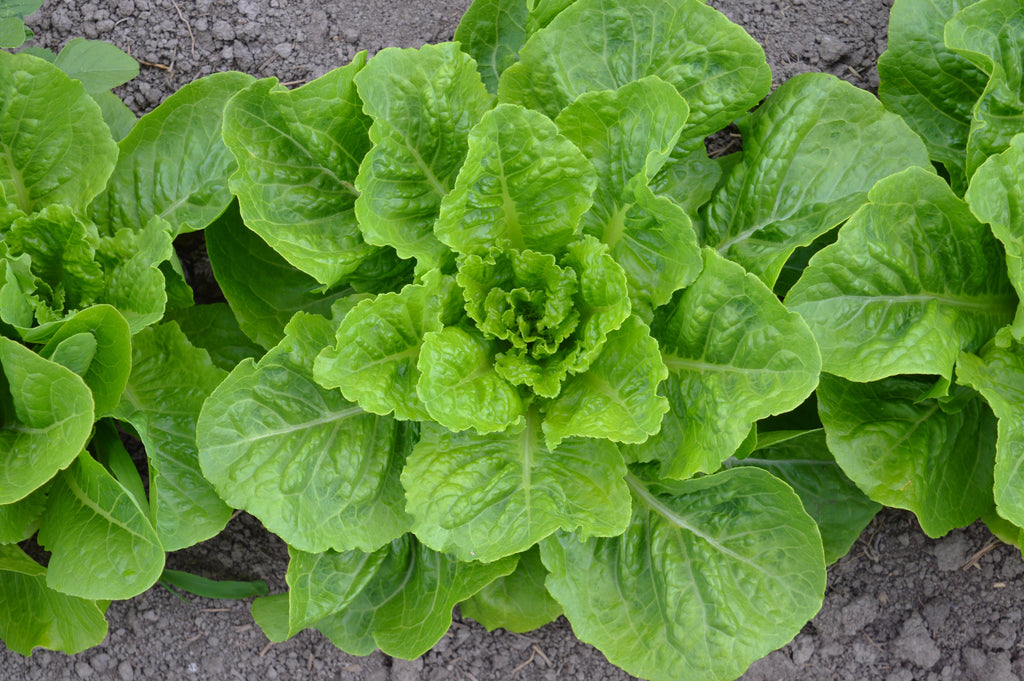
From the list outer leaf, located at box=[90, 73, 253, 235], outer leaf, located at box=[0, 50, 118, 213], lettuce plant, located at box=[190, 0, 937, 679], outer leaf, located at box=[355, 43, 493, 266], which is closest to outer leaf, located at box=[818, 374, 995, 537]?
lettuce plant, located at box=[190, 0, 937, 679]

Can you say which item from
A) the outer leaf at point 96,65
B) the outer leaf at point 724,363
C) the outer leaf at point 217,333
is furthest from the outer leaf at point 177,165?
the outer leaf at point 724,363

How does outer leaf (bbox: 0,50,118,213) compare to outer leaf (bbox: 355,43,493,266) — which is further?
outer leaf (bbox: 0,50,118,213)

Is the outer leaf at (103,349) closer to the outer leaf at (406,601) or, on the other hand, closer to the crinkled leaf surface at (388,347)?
the crinkled leaf surface at (388,347)

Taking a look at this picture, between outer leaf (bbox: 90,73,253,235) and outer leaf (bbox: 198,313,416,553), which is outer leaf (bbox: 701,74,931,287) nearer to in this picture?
outer leaf (bbox: 198,313,416,553)

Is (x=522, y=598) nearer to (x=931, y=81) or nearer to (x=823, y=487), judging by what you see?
(x=823, y=487)

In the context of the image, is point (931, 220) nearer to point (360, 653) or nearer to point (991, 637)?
point (991, 637)

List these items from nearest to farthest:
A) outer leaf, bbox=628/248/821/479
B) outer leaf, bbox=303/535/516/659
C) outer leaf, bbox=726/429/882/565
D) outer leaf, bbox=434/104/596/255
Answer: outer leaf, bbox=628/248/821/479 → outer leaf, bbox=434/104/596/255 → outer leaf, bbox=303/535/516/659 → outer leaf, bbox=726/429/882/565
